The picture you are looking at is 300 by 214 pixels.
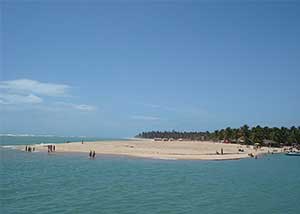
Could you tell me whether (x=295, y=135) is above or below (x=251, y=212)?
above

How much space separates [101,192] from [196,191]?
28.4ft

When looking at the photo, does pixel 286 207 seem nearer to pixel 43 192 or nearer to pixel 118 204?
pixel 118 204

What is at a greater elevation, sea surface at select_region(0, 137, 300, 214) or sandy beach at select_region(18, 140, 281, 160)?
sandy beach at select_region(18, 140, 281, 160)

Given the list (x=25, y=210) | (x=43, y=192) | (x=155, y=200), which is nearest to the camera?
(x=25, y=210)

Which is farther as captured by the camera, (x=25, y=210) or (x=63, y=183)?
(x=63, y=183)

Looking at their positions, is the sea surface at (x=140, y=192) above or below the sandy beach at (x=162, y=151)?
below

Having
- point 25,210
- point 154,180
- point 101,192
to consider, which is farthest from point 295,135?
point 25,210

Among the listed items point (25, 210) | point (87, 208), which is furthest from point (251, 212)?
point (25, 210)

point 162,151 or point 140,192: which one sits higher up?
point 162,151

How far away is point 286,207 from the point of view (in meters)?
30.2

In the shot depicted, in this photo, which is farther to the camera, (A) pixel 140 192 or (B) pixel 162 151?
(B) pixel 162 151

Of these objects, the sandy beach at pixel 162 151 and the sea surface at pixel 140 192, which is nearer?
the sea surface at pixel 140 192

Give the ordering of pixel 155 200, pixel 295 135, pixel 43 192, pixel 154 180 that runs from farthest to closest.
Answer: pixel 295 135 < pixel 154 180 < pixel 43 192 < pixel 155 200

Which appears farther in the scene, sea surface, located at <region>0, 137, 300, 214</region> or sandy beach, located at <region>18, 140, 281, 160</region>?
sandy beach, located at <region>18, 140, 281, 160</region>
